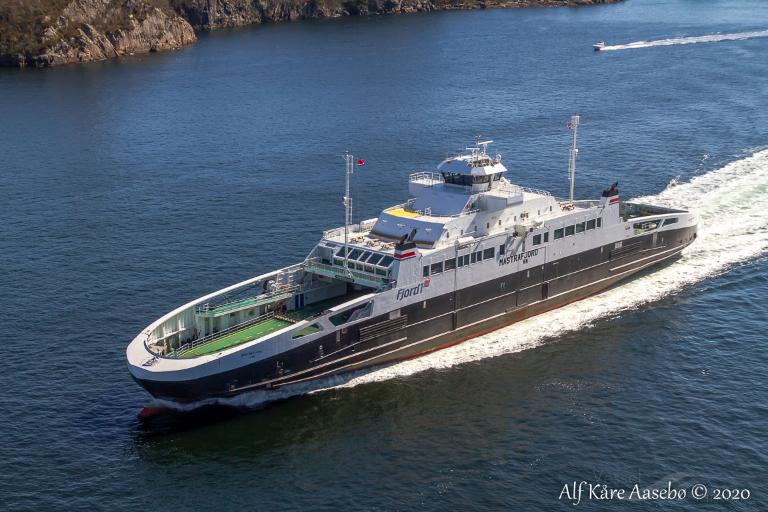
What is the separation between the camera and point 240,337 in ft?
206

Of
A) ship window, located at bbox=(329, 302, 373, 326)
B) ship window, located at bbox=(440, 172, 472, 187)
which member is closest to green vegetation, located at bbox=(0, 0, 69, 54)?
ship window, located at bbox=(440, 172, 472, 187)

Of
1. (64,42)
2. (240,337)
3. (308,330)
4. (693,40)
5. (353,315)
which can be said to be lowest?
(240,337)

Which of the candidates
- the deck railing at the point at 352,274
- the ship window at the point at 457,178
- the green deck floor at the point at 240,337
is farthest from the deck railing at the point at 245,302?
the ship window at the point at 457,178

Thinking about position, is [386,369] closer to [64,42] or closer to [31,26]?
[64,42]

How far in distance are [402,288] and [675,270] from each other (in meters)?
31.4

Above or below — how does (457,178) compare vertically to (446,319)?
above

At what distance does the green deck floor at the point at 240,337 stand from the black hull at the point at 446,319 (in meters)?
3.12

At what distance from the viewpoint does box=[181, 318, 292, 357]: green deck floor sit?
61.0 metres

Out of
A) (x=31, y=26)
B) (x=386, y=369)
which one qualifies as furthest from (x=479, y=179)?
(x=31, y=26)

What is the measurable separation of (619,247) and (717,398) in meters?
22.7

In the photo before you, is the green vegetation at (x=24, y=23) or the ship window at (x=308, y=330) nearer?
the ship window at (x=308, y=330)

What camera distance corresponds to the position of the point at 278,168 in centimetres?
11300

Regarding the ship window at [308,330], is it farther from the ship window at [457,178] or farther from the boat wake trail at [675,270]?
the ship window at [457,178]

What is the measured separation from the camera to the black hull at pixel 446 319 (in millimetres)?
59450
